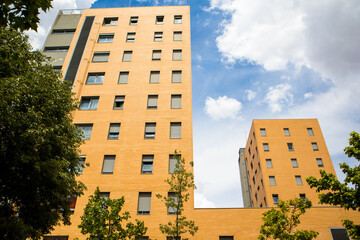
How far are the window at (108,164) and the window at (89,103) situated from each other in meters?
5.68

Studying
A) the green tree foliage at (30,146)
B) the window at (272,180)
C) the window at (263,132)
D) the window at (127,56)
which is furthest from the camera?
the window at (263,132)

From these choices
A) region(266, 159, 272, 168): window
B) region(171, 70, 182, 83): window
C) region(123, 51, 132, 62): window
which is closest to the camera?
region(171, 70, 182, 83): window

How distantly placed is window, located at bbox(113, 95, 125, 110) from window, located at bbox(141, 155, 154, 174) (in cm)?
597

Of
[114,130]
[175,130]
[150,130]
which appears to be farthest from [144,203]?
[114,130]

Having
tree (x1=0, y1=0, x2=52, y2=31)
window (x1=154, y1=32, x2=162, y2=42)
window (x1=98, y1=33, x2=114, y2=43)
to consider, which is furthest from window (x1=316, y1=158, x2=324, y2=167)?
tree (x1=0, y1=0, x2=52, y2=31)

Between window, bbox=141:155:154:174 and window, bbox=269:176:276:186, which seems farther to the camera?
window, bbox=269:176:276:186

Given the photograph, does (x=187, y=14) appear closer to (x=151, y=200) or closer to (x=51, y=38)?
(x=51, y=38)

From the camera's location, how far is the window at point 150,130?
2180 cm

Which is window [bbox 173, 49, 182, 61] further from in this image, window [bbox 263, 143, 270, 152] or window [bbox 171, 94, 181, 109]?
window [bbox 263, 143, 270, 152]

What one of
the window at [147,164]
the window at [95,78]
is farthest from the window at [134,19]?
the window at [147,164]

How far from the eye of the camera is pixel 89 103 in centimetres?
2417

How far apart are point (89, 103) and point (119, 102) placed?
9.85ft

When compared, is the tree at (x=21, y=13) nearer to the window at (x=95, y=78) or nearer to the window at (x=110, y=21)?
the window at (x=95, y=78)

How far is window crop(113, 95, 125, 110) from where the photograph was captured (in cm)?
2361
